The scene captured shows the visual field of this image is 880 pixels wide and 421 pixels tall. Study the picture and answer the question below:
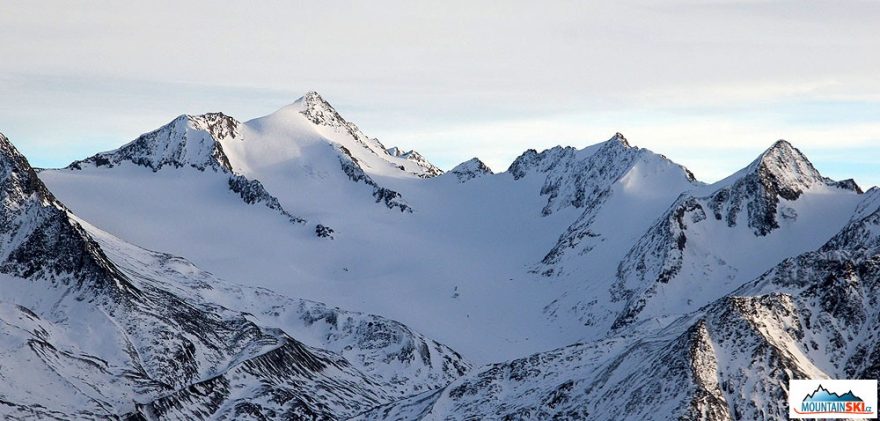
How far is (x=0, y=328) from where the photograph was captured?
187625 millimetres

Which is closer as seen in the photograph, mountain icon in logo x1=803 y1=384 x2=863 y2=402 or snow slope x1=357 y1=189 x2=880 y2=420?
mountain icon in logo x1=803 y1=384 x2=863 y2=402

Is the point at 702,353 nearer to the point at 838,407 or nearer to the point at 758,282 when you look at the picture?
the point at 838,407

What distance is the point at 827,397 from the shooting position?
143375mm

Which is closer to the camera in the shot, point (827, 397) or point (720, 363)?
point (827, 397)

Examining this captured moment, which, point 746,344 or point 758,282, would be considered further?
point 758,282

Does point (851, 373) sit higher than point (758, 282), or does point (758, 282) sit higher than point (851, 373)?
point (758, 282)

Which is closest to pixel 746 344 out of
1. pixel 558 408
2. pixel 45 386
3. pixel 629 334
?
pixel 558 408

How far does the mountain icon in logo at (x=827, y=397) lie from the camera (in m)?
142

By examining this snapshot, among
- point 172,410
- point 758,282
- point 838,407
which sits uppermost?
point 758,282

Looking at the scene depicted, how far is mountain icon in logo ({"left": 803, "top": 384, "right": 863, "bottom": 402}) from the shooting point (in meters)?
142

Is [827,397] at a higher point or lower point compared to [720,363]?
lower

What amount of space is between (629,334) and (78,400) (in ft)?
268

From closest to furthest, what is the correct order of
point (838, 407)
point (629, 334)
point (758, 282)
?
1. point (838, 407)
2. point (758, 282)
3. point (629, 334)

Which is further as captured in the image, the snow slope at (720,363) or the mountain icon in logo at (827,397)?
the snow slope at (720,363)
